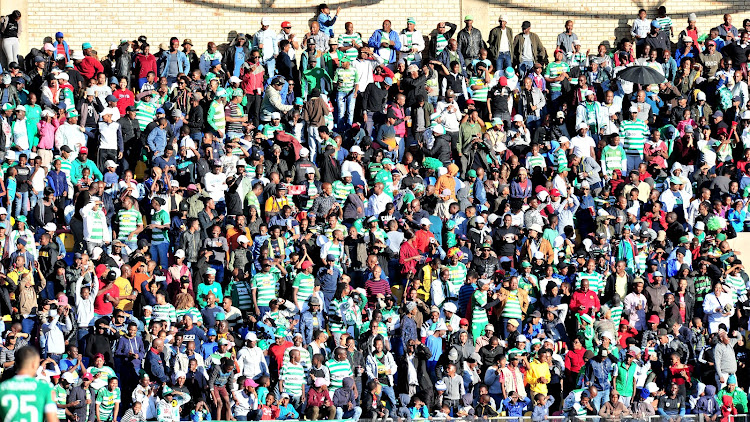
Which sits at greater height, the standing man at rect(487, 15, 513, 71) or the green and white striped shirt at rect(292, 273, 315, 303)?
the standing man at rect(487, 15, 513, 71)

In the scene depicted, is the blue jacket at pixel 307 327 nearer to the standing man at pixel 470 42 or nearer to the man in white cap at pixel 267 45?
the man in white cap at pixel 267 45

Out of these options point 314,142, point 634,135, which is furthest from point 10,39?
point 634,135

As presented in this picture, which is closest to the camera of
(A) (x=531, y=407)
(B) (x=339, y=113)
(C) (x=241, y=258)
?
(A) (x=531, y=407)

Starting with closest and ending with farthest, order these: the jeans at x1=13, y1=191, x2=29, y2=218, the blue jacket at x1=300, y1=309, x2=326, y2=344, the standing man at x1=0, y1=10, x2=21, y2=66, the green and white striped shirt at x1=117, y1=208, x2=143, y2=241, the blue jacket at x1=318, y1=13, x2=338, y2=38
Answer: the blue jacket at x1=300, y1=309, x2=326, y2=344, the green and white striped shirt at x1=117, y1=208, x2=143, y2=241, the jeans at x1=13, y1=191, x2=29, y2=218, the standing man at x1=0, y1=10, x2=21, y2=66, the blue jacket at x1=318, y1=13, x2=338, y2=38

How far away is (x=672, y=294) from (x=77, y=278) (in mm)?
9173

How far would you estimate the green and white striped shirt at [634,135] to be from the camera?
28406 millimetres

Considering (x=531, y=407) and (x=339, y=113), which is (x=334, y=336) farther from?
(x=339, y=113)

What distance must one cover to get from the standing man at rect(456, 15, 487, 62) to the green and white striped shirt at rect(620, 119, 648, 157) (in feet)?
11.3

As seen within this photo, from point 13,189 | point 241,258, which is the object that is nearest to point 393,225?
point 241,258

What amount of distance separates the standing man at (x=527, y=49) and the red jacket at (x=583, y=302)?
719cm

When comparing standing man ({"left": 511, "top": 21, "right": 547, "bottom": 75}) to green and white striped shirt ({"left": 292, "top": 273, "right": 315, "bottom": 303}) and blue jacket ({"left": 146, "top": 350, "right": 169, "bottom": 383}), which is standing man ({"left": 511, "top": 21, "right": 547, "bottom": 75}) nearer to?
green and white striped shirt ({"left": 292, "top": 273, "right": 315, "bottom": 303})

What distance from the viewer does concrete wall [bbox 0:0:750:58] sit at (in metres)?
31.3

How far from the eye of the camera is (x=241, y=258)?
24.8 m

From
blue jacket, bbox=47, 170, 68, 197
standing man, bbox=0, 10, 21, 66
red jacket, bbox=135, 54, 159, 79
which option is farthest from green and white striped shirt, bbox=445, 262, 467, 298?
standing man, bbox=0, 10, 21, 66
